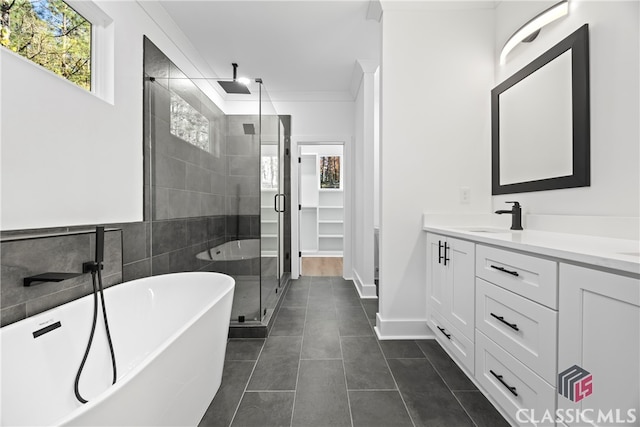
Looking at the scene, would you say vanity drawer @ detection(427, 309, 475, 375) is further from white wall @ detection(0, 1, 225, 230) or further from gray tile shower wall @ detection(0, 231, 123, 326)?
white wall @ detection(0, 1, 225, 230)

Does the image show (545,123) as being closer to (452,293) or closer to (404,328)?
(452,293)

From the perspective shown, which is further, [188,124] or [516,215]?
[188,124]

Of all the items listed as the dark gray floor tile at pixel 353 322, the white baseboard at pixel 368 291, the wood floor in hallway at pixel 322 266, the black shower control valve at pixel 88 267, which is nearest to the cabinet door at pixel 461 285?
the dark gray floor tile at pixel 353 322

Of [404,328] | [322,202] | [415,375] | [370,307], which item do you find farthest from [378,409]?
[322,202]

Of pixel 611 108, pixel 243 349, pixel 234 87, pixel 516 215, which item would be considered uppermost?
pixel 234 87

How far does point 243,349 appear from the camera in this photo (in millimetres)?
2047

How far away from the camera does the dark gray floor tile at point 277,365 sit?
5.32 feet

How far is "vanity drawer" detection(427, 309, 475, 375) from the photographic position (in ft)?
5.11

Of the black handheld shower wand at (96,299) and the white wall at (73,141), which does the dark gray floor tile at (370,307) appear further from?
the white wall at (73,141)

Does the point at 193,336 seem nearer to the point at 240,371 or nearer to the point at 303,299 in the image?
the point at 240,371

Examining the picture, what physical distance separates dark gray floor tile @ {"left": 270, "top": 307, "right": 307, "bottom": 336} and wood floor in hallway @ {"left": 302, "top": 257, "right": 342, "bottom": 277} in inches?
62.3

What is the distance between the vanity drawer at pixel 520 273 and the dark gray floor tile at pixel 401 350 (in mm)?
835

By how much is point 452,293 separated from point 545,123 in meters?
1.21

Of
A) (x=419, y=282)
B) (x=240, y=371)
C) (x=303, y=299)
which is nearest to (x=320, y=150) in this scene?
(x=303, y=299)
